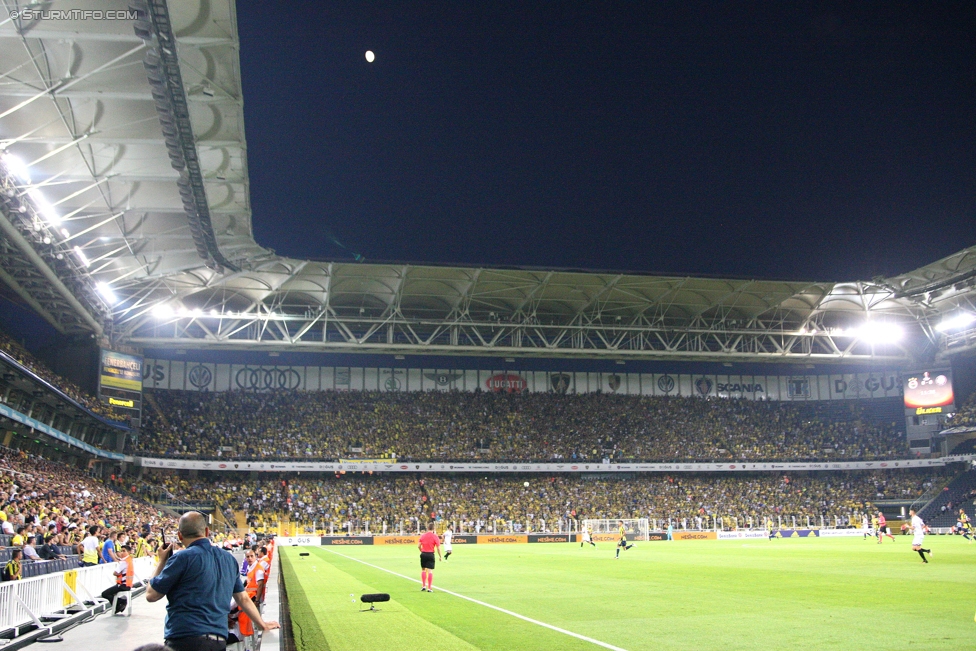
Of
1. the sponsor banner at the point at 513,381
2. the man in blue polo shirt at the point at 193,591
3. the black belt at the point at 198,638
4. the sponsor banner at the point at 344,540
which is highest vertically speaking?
the sponsor banner at the point at 513,381

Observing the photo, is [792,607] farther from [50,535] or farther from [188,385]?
[188,385]

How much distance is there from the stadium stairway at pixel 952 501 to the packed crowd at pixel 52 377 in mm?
59704

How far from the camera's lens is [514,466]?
224ft

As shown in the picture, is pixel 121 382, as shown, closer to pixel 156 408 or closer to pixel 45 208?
Result: pixel 156 408

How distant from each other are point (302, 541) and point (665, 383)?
131 ft

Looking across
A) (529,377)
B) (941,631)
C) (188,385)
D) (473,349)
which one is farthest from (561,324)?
(941,631)

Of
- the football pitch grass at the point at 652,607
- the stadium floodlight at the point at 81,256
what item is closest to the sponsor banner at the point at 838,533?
the football pitch grass at the point at 652,607

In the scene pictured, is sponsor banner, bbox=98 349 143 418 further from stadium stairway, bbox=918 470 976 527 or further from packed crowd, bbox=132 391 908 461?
stadium stairway, bbox=918 470 976 527

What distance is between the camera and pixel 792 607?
1556 cm

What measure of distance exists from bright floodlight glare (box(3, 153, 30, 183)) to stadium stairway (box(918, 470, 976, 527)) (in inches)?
2457

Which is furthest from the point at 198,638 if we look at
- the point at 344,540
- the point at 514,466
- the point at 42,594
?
the point at 514,466

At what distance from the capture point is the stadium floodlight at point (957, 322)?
61031 mm

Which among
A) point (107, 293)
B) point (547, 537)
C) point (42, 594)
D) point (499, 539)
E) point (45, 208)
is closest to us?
point (42, 594)

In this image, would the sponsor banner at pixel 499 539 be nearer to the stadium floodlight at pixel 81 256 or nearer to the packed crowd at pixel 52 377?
the packed crowd at pixel 52 377
